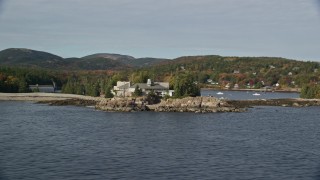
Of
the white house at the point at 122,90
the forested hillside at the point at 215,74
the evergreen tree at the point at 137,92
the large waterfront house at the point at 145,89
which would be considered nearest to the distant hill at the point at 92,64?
the forested hillside at the point at 215,74

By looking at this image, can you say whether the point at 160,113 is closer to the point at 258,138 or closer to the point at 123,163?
the point at 258,138

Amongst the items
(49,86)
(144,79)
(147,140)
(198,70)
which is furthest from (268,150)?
Answer: (198,70)

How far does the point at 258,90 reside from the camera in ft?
277

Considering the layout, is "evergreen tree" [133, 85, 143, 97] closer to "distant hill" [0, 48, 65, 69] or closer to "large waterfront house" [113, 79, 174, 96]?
"large waterfront house" [113, 79, 174, 96]

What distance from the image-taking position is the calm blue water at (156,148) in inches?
572

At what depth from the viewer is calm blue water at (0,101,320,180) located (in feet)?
47.7

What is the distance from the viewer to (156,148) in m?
18.7

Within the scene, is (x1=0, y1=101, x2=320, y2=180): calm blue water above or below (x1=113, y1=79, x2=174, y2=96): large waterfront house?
below

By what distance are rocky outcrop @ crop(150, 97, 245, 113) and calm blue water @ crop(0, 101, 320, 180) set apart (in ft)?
21.7

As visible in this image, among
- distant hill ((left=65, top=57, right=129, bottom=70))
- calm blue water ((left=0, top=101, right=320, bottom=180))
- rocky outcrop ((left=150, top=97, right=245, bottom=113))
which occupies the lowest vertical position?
calm blue water ((left=0, top=101, right=320, bottom=180))

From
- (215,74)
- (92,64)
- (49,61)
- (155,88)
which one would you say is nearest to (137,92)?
(155,88)

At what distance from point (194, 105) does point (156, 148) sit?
2014cm

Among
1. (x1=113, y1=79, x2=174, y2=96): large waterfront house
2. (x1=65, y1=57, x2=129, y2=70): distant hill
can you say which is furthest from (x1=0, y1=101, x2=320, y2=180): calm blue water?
(x1=65, y1=57, x2=129, y2=70): distant hill

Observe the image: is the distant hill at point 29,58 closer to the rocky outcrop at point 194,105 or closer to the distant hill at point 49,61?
the distant hill at point 49,61
